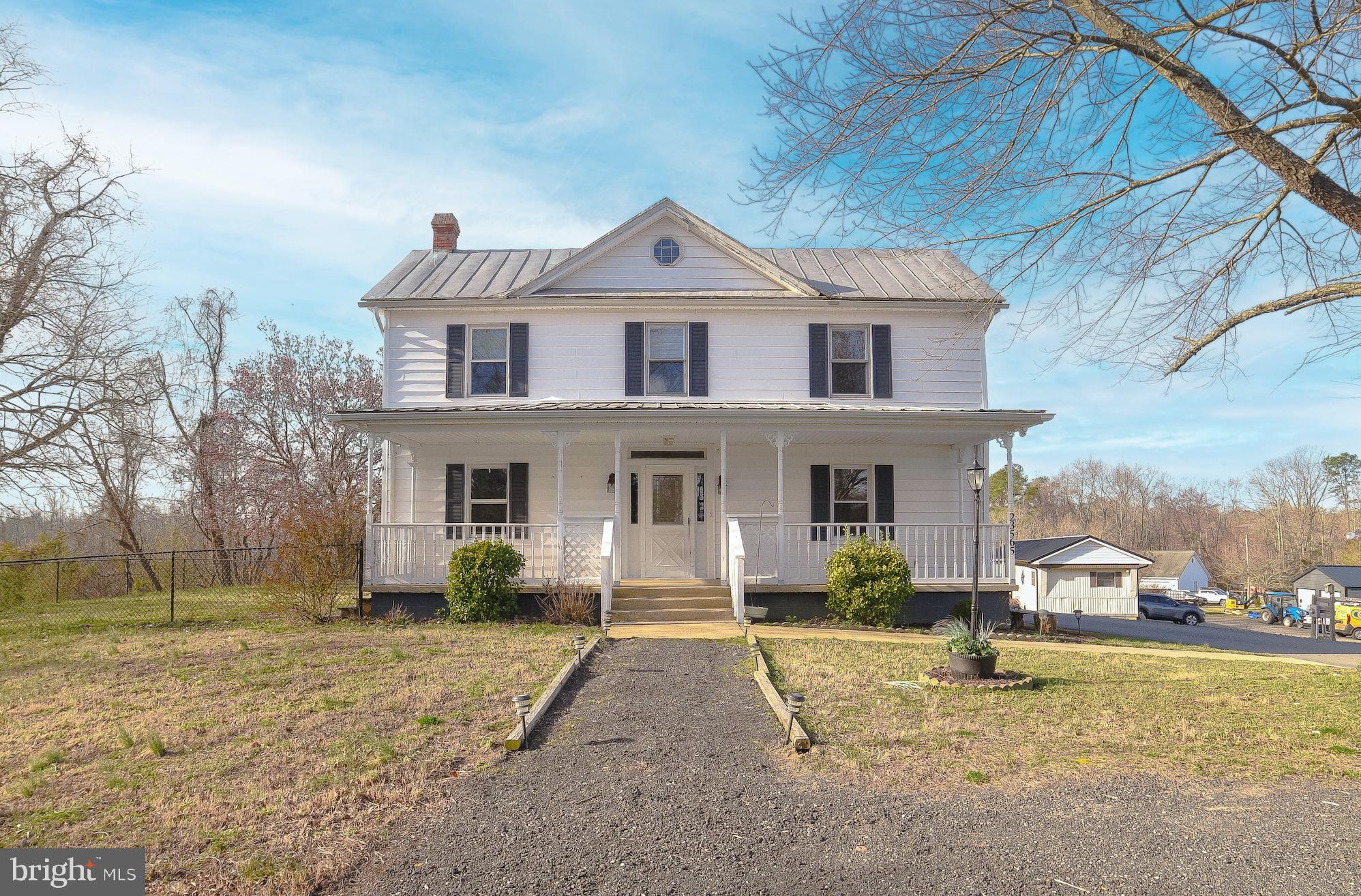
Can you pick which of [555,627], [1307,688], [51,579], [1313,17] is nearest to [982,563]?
[1307,688]

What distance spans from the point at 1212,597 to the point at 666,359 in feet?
195

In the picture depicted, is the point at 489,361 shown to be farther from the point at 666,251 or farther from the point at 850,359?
the point at 850,359

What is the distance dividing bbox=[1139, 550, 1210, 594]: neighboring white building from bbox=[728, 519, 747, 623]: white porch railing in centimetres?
5832

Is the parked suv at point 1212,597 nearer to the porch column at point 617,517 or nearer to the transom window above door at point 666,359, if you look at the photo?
the transom window above door at point 666,359

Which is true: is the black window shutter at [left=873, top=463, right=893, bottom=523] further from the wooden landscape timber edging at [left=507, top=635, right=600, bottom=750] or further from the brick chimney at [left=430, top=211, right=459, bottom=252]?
the brick chimney at [left=430, top=211, right=459, bottom=252]

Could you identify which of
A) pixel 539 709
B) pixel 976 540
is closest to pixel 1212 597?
pixel 976 540

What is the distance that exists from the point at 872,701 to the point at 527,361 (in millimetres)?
10322

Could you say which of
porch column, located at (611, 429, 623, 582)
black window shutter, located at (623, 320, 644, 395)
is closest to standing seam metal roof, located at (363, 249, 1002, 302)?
black window shutter, located at (623, 320, 644, 395)

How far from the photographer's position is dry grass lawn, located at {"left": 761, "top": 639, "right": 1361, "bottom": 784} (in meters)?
5.76

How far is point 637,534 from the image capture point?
16.0 m

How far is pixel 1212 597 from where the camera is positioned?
6019cm

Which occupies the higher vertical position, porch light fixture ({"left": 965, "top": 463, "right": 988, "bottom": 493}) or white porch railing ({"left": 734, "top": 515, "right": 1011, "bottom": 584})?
porch light fixture ({"left": 965, "top": 463, "right": 988, "bottom": 493})

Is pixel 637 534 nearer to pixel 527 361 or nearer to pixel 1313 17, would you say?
pixel 527 361

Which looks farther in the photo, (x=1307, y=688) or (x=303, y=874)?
(x=1307, y=688)
